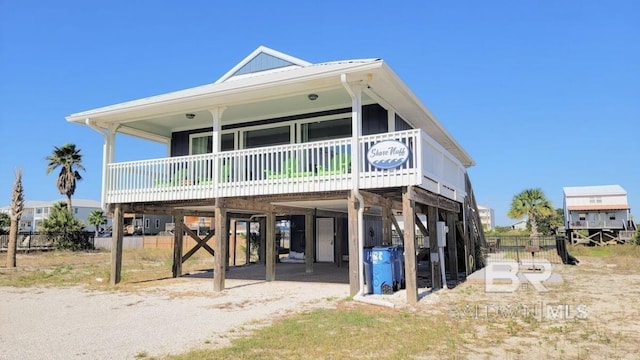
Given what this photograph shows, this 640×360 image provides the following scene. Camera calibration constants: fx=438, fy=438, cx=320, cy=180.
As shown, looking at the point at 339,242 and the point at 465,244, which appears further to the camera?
the point at 339,242

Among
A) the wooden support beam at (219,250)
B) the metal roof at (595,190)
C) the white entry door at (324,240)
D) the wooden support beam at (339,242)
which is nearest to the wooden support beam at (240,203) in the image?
the wooden support beam at (219,250)

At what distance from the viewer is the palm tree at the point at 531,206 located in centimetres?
3219

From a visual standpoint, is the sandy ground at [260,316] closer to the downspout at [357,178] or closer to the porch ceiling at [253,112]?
the downspout at [357,178]

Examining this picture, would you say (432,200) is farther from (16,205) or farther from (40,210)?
(40,210)

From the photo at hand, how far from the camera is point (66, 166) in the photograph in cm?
3825

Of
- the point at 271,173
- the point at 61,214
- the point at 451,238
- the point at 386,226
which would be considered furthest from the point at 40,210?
the point at 386,226

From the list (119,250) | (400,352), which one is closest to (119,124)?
(119,250)

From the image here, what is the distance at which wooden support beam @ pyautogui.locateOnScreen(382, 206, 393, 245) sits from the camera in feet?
35.4

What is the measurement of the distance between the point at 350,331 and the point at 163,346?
2479 mm

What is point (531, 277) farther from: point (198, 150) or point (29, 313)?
point (29, 313)

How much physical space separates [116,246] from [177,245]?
2515mm

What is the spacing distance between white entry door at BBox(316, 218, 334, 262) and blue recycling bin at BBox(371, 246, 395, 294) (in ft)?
35.5

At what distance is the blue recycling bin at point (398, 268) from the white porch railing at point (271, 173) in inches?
70.0

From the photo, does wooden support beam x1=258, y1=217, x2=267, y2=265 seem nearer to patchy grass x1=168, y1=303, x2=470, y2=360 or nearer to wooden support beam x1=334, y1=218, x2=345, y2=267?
wooden support beam x1=334, y1=218, x2=345, y2=267
